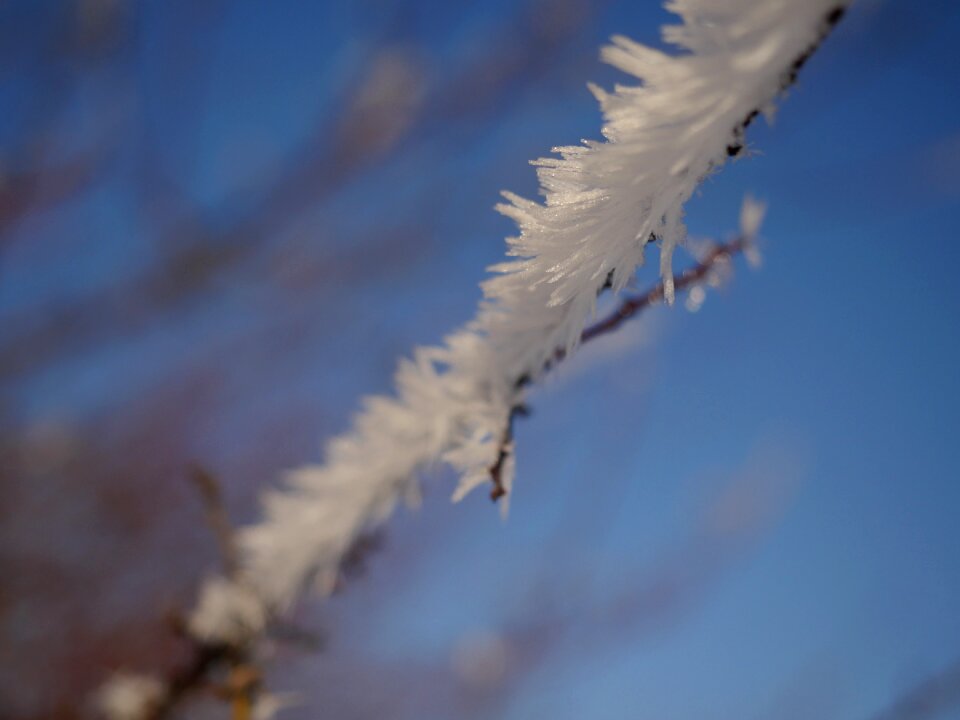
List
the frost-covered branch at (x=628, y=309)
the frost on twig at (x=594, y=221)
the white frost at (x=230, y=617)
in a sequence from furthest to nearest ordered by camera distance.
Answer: the white frost at (x=230, y=617) → the frost-covered branch at (x=628, y=309) → the frost on twig at (x=594, y=221)

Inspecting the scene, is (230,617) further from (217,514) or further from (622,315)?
(622,315)

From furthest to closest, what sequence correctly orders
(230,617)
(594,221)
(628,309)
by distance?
(230,617)
(628,309)
(594,221)

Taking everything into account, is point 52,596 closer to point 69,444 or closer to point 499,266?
point 69,444

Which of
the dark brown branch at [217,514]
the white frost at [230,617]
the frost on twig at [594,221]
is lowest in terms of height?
the frost on twig at [594,221]

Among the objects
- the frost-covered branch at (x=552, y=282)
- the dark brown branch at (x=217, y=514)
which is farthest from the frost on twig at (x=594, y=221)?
the dark brown branch at (x=217, y=514)

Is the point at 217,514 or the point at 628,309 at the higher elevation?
the point at 217,514

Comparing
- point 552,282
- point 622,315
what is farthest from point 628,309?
point 552,282

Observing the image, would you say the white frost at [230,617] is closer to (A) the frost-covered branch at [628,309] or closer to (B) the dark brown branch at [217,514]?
(B) the dark brown branch at [217,514]

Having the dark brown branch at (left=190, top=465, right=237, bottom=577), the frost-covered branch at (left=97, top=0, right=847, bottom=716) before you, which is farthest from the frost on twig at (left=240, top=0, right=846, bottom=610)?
the dark brown branch at (left=190, top=465, right=237, bottom=577)
